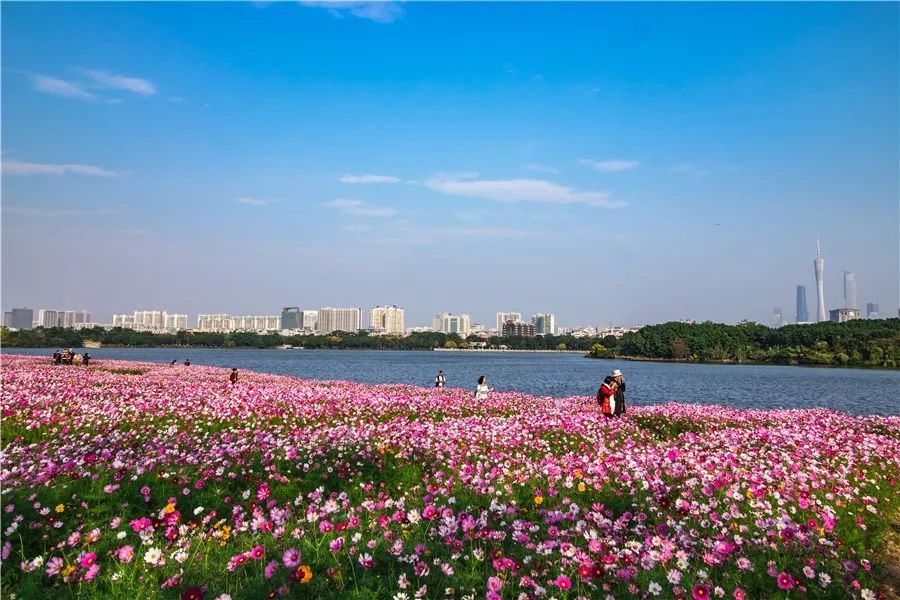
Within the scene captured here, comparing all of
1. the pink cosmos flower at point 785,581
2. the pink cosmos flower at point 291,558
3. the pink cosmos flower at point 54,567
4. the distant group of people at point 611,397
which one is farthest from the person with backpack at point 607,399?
the pink cosmos flower at point 54,567

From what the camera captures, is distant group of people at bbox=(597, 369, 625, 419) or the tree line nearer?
distant group of people at bbox=(597, 369, 625, 419)

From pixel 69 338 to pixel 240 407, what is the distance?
595 ft

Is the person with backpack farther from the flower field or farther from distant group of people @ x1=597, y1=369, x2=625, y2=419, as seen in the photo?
the flower field

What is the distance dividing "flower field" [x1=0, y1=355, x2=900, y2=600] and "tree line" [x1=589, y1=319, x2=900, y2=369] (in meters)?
125

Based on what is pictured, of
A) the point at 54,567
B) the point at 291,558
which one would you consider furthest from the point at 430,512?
the point at 54,567

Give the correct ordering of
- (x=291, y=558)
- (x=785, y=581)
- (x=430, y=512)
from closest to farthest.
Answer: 1. (x=291, y=558)
2. (x=785, y=581)
3. (x=430, y=512)

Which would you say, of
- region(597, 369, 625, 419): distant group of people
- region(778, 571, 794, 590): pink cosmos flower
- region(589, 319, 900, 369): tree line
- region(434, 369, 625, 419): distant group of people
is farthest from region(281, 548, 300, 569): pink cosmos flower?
region(589, 319, 900, 369): tree line

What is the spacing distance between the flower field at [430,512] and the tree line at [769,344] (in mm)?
124516

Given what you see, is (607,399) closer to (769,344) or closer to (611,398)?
(611,398)

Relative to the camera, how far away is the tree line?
394 feet

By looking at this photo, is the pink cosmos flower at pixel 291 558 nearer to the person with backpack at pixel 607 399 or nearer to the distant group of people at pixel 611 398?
the distant group of people at pixel 611 398

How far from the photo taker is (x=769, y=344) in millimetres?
155125

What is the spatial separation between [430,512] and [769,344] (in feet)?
559

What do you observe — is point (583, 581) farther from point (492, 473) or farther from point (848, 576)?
point (492, 473)
